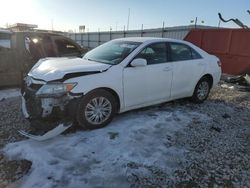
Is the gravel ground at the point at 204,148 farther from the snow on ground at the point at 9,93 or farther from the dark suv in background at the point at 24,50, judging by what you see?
the dark suv in background at the point at 24,50

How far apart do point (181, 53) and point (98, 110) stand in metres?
2.56

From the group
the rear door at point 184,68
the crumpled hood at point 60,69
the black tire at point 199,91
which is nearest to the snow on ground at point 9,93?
the crumpled hood at point 60,69

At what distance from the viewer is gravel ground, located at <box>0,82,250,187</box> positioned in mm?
3206

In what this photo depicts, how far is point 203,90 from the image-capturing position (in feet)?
21.4

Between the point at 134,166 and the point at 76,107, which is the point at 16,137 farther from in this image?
the point at 134,166

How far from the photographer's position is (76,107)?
4.14m

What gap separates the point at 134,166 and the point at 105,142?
78cm

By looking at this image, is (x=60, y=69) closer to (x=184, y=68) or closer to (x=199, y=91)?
(x=184, y=68)

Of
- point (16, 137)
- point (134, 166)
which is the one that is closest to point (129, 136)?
point (134, 166)

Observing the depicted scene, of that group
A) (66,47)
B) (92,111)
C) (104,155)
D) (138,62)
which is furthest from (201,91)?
(66,47)

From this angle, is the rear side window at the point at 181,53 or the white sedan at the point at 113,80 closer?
the white sedan at the point at 113,80

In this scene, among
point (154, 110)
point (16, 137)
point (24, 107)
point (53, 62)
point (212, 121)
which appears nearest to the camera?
point (16, 137)

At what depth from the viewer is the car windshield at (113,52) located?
193 inches

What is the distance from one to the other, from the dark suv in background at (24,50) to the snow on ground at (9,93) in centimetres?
23
